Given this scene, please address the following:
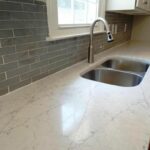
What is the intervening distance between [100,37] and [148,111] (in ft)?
3.78

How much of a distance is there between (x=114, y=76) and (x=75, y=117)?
29.6 inches

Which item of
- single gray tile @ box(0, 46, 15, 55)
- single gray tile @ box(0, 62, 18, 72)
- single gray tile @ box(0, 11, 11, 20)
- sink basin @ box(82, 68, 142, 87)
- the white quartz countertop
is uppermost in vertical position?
single gray tile @ box(0, 11, 11, 20)

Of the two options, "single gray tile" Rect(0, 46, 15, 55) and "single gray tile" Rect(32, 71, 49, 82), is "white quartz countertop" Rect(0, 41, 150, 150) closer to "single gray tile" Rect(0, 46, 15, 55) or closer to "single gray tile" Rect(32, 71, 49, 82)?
"single gray tile" Rect(32, 71, 49, 82)

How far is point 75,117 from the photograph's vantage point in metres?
0.60

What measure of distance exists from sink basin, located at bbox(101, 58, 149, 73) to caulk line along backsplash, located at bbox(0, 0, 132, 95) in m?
0.65

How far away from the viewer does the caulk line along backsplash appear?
717mm

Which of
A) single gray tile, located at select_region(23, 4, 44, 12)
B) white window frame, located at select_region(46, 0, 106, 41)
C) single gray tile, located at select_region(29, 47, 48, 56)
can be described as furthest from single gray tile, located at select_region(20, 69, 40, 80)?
single gray tile, located at select_region(23, 4, 44, 12)

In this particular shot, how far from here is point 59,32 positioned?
1.08m

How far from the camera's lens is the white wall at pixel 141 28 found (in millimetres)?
2684

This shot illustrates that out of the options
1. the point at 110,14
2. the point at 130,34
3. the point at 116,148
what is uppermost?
the point at 110,14

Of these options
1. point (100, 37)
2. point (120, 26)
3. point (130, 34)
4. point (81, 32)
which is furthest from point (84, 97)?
point (130, 34)

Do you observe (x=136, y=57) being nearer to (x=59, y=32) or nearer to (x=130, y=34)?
(x=59, y=32)

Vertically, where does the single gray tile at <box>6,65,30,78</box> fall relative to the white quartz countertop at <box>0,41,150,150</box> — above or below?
above

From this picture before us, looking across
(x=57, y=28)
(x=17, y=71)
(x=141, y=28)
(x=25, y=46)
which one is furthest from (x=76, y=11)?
(x=141, y=28)
